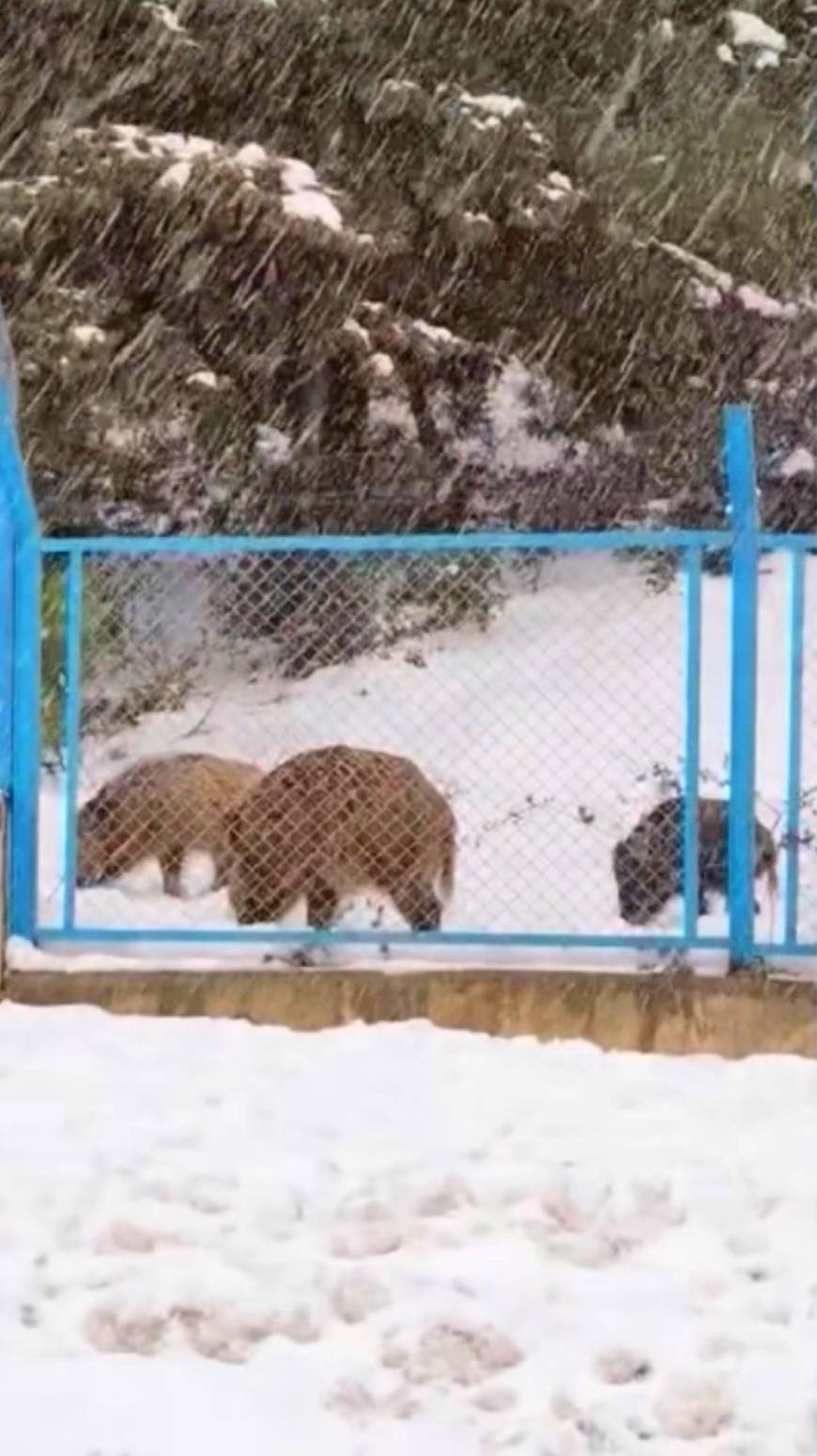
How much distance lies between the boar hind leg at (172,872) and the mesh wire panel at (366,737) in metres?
0.01

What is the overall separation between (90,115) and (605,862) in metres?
7.52

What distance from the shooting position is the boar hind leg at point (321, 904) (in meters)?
8.52

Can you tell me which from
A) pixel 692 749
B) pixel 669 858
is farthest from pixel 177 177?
pixel 692 749

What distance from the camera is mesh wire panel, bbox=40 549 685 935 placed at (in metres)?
8.70

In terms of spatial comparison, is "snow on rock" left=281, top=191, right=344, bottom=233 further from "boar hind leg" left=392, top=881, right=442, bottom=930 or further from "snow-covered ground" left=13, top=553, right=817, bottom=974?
"boar hind leg" left=392, top=881, right=442, bottom=930

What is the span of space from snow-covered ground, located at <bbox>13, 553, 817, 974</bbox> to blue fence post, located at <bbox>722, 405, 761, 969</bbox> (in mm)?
1716

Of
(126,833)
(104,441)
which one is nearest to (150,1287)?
(126,833)

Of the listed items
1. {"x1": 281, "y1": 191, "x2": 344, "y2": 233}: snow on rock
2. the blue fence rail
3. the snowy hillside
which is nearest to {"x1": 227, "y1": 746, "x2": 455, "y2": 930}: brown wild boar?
the blue fence rail

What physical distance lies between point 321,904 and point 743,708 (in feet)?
5.88

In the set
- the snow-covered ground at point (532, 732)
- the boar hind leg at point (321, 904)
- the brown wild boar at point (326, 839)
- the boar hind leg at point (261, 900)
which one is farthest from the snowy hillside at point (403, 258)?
the boar hind leg at point (321, 904)

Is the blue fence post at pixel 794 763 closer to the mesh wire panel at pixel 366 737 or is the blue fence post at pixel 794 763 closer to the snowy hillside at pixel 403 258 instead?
the mesh wire panel at pixel 366 737

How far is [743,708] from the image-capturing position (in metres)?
7.73

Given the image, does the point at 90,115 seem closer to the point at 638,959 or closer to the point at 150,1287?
the point at 638,959

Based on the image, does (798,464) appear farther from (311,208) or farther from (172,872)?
(172,872)
